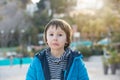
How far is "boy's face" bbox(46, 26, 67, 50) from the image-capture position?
7.13ft

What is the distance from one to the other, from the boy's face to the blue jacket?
8 cm

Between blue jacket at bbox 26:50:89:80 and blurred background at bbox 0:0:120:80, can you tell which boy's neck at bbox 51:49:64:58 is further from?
blurred background at bbox 0:0:120:80

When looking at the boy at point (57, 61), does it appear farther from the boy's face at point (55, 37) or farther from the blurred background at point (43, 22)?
the blurred background at point (43, 22)

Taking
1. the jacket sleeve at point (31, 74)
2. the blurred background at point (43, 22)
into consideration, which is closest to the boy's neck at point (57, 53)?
the jacket sleeve at point (31, 74)

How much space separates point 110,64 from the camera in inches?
506

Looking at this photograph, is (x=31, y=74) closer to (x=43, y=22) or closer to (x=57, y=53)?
(x=57, y=53)

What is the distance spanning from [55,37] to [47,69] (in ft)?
0.59

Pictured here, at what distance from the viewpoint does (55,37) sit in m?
2.17

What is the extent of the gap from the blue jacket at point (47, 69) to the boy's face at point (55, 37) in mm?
84

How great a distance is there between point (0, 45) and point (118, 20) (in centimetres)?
1499

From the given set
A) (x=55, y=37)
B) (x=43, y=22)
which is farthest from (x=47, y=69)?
(x=43, y=22)

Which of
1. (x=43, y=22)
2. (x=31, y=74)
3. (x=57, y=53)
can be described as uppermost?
(x=43, y=22)

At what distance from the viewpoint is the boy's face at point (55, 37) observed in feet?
7.13

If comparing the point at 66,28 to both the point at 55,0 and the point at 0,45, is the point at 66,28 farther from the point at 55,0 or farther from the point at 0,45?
the point at 55,0
